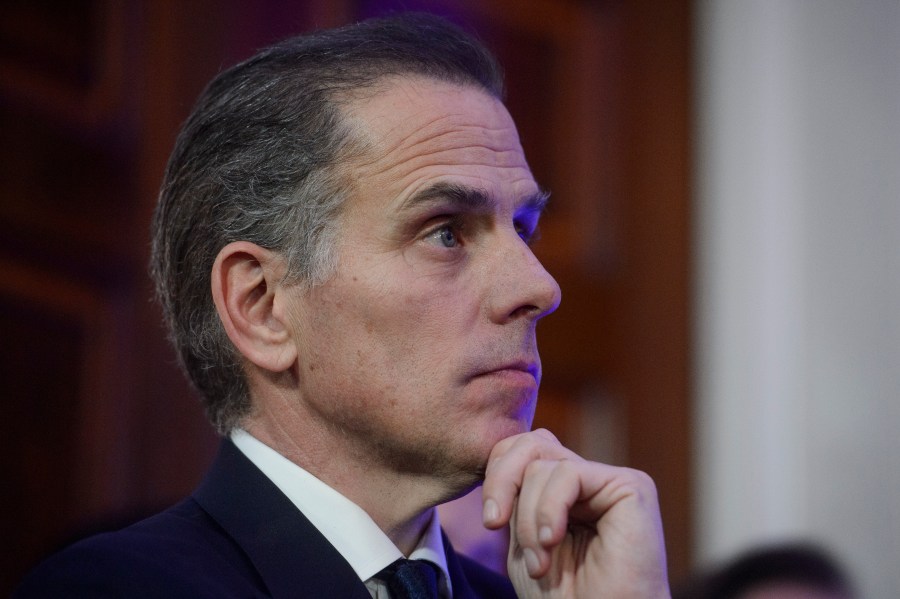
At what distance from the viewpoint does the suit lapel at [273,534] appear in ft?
5.17

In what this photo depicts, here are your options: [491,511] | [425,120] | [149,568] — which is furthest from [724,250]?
[149,568]

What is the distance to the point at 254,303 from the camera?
70.5 inches

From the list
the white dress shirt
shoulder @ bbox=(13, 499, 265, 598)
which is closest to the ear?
the white dress shirt

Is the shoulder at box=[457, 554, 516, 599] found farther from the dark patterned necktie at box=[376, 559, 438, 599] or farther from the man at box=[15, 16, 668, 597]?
the dark patterned necktie at box=[376, 559, 438, 599]

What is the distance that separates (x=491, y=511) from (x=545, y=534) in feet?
0.28

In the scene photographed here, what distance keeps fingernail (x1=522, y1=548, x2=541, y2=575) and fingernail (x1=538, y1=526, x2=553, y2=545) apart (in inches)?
1.2

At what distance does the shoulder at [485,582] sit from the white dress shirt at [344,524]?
185mm

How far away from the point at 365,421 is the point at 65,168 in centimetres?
171

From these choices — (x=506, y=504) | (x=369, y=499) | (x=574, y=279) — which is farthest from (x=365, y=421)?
(x=574, y=279)

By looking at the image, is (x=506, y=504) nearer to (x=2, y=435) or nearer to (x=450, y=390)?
(x=450, y=390)

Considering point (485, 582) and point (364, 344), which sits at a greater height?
point (364, 344)

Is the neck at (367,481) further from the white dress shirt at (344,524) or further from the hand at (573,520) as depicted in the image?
the hand at (573,520)

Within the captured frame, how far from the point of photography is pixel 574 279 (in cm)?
401

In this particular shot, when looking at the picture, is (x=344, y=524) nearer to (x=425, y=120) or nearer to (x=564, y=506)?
(x=564, y=506)
